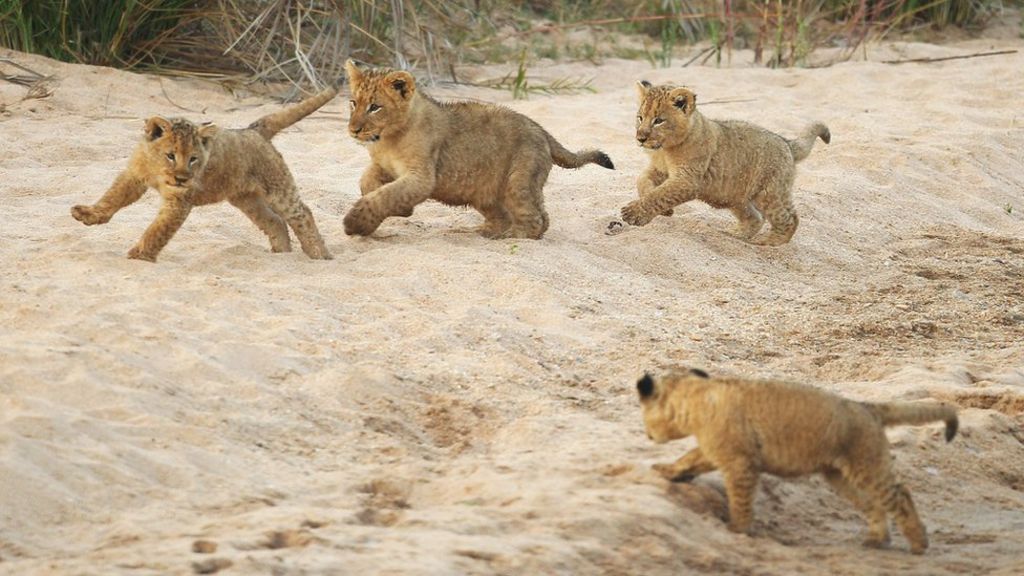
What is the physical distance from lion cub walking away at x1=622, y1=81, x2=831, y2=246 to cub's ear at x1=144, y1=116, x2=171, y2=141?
2976 mm

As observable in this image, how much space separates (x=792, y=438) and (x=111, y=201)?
3846 mm

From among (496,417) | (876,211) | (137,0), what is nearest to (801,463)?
(496,417)

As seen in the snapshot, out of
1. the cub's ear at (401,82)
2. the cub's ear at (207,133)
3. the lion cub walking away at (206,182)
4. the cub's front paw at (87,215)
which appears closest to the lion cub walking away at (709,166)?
the cub's ear at (401,82)

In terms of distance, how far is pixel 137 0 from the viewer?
11.4 meters

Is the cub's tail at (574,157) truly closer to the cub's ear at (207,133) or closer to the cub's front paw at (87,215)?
the cub's ear at (207,133)

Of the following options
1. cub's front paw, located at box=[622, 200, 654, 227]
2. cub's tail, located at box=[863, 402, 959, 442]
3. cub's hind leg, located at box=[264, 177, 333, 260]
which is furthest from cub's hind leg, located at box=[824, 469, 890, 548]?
cub's front paw, located at box=[622, 200, 654, 227]

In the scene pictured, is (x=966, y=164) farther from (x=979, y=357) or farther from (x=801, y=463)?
(x=801, y=463)

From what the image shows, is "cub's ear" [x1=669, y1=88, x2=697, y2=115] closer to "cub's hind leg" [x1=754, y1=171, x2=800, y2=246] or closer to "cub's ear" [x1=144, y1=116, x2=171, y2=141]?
"cub's hind leg" [x1=754, y1=171, x2=800, y2=246]

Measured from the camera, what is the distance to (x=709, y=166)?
30.5 ft

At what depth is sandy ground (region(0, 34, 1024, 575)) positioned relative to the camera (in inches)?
194

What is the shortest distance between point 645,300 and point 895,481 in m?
2.81

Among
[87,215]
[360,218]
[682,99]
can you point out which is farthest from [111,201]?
[682,99]

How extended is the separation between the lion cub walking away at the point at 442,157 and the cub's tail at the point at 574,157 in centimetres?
7

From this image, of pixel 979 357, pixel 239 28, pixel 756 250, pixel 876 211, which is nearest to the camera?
pixel 979 357
